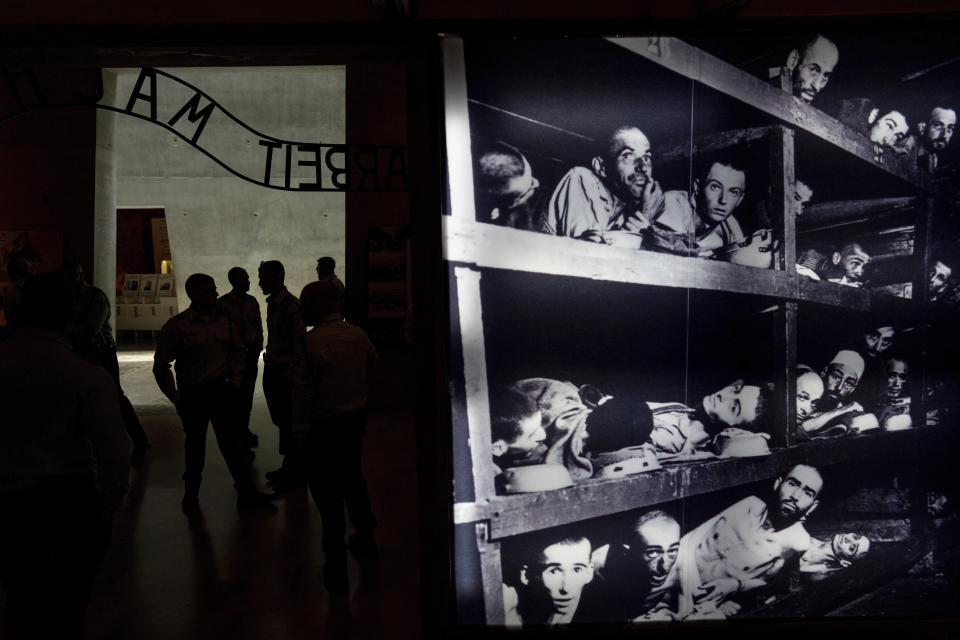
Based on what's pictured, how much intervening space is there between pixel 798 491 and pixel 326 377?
7.23 ft

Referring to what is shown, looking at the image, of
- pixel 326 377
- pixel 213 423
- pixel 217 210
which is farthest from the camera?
pixel 217 210

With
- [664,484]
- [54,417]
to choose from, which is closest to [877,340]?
[664,484]

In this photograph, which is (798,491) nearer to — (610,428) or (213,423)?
(610,428)

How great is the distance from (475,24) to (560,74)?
0.36 meters

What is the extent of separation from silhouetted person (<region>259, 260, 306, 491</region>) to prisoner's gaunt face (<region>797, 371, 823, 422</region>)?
12.2ft

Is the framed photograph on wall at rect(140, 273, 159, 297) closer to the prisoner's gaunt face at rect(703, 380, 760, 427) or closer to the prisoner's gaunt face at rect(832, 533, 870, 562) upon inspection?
the prisoner's gaunt face at rect(703, 380, 760, 427)

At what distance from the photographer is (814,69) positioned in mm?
2867

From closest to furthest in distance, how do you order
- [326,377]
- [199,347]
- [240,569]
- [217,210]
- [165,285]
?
[326,377], [240,569], [199,347], [217,210], [165,285]

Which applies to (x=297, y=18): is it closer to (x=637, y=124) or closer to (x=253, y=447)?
(x=637, y=124)

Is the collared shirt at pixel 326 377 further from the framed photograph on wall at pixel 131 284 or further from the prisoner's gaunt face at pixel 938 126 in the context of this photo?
the framed photograph on wall at pixel 131 284

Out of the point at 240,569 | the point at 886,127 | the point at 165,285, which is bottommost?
the point at 240,569

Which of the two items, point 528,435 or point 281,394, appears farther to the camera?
point 281,394

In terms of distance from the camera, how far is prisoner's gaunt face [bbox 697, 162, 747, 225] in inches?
113

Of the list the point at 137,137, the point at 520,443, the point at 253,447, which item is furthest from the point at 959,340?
the point at 137,137
